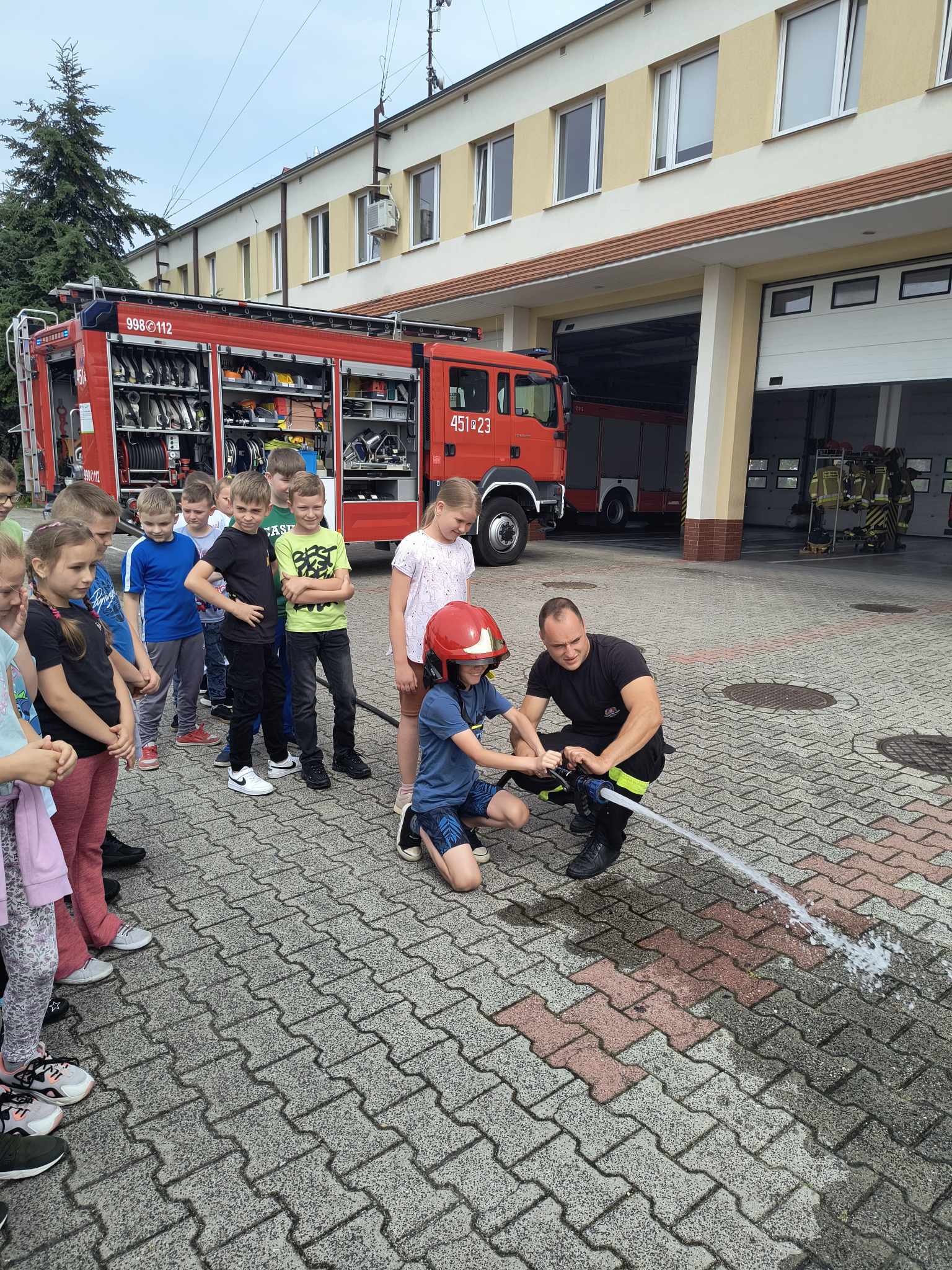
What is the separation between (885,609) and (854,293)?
558 cm

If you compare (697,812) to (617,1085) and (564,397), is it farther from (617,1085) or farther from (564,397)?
(564,397)

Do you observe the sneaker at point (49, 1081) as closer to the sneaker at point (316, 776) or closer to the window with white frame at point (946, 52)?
the sneaker at point (316, 776)

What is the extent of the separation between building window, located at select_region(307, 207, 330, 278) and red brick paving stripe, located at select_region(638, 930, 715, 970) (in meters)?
22.9

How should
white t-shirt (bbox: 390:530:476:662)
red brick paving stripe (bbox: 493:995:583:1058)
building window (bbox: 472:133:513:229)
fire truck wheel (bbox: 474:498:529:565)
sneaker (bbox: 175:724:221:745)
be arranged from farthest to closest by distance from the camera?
1. building window (bbox: 472:133:513:229)
2. fire truck wheel (bbox: 474:498:529:565)
3. sneaker (bbox: 175:724:221:745)
4. white t-shirt (bbox: 390:530:476:662)
5. red brick paving stripe (bbox: 493:995:583:1058)

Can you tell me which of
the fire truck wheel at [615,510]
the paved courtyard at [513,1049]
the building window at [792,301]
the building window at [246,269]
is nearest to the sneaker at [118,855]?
the paved courtyard at [513,1049]

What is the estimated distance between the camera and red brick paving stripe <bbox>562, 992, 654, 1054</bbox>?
270 cm

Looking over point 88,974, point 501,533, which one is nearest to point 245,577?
point 88,974

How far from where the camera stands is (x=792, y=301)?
46.2 ft

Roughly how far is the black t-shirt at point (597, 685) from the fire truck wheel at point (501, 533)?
9.60m

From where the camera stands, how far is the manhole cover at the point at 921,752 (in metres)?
5.17

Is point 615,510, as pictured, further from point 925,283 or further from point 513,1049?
point 513,1049

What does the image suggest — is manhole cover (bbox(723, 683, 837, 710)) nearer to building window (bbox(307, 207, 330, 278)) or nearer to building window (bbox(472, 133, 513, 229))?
building window (bbox(472, 133, 513, 229))

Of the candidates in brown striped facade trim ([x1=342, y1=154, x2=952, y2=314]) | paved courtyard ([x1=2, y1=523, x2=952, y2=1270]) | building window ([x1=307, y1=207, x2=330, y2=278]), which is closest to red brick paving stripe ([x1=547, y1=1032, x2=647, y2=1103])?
paved courtyard ([x1=2, y1=523, x2=952, y2=1270])

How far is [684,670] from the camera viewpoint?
294 inches
